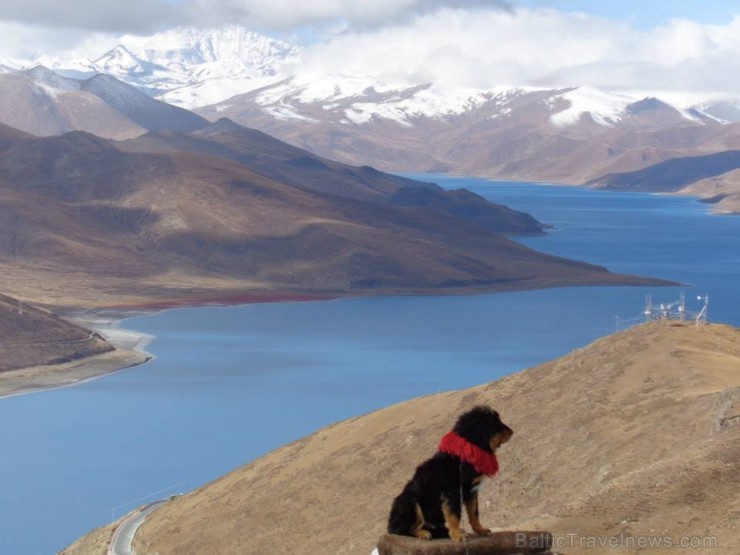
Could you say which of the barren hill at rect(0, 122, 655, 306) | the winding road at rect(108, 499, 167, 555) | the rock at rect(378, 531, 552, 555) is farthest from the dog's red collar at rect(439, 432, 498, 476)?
the barren hill at rect(0, 122, 655, 306)

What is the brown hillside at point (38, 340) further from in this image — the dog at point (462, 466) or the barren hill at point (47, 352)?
the dog at point (462, 466)

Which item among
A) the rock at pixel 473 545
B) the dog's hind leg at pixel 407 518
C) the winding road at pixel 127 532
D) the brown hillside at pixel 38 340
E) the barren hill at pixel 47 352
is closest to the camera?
the rock at pixel 473 545

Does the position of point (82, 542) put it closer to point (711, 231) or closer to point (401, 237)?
point (401, 237)

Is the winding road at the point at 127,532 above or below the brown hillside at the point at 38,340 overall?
above

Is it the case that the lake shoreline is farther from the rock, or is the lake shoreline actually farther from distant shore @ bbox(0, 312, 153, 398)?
the rock

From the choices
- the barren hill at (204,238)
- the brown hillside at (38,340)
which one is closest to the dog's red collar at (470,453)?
the brown hillside at (38,340)

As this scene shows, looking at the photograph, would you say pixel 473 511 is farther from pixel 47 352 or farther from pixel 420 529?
pixel 47 352

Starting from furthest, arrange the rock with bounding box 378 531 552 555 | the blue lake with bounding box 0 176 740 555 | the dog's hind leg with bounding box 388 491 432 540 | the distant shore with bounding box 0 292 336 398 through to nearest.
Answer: the distant shore with bounding box 0 292 336 398 → the blue lake with bounding box 0 176 740 555 → the dog's hind leg with bounding box 388 491 432 540 → the rock with bounding box 378 531 552 555

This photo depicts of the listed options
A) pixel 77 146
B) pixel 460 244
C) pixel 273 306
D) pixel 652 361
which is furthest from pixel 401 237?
pixel 652 361
